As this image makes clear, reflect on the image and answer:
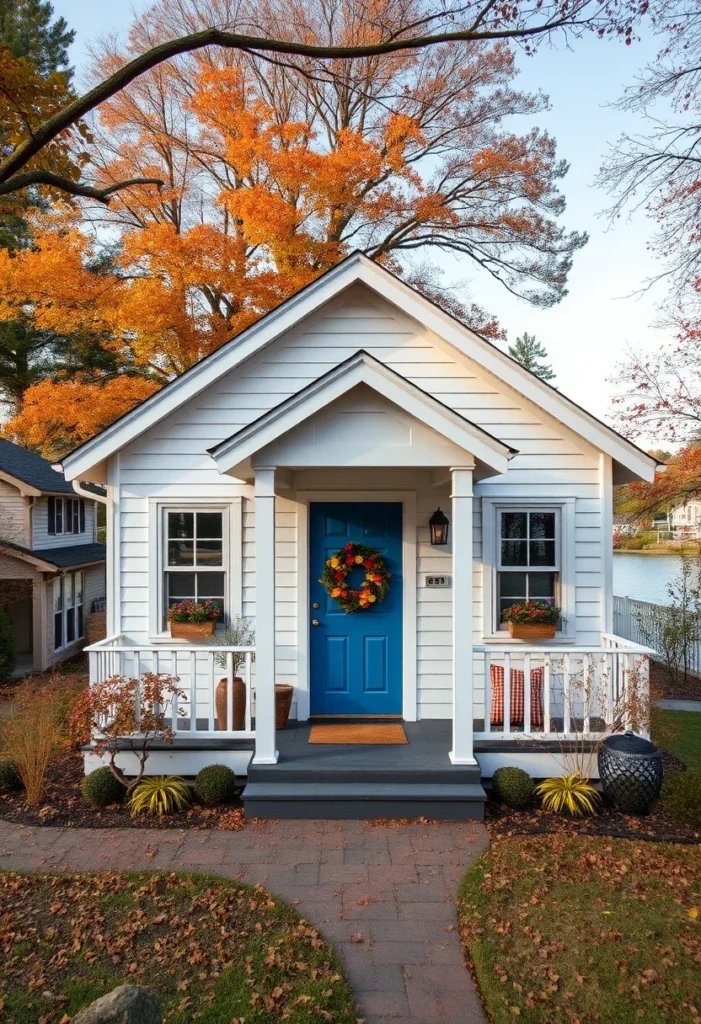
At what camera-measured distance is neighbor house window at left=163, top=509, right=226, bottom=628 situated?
7543 mm

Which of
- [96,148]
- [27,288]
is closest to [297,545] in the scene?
[27,288]

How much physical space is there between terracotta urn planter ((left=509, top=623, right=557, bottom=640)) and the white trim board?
1149 mm

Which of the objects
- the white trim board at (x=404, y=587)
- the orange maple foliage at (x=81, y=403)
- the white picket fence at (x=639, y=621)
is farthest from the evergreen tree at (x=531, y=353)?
the white trim board at (x=404, y=587)

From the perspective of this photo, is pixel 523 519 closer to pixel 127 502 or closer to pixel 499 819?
pixel 499 819

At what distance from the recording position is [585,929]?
4.06 metres

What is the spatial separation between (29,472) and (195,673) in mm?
11241

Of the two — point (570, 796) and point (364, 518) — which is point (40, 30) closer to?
point (364, 518)

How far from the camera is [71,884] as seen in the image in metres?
4.60

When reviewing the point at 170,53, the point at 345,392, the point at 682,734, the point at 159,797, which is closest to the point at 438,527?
the point at 345,392

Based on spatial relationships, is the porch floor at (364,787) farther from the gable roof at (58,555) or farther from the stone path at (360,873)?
the gable roof at (58,555)

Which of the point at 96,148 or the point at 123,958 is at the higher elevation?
the point at 96,148

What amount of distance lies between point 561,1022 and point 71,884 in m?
3.31

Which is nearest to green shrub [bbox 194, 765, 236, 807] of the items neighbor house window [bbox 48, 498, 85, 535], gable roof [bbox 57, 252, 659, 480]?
gable roof [bbox 57, 252, 659, 480]

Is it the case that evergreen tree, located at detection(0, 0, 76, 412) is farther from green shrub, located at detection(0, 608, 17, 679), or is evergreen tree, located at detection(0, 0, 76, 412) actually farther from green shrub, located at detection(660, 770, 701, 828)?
green shrub, located at detection(660, 770, 701, 828)
